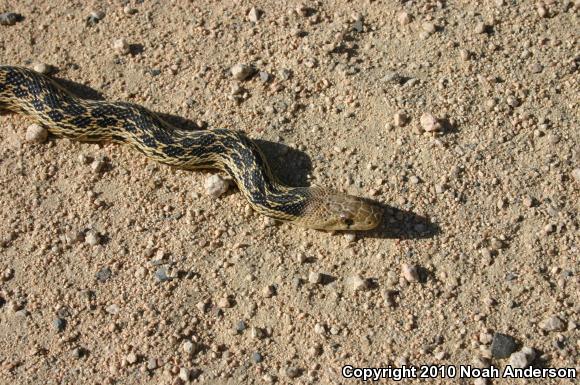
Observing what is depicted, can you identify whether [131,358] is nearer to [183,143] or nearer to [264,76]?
[183,143]

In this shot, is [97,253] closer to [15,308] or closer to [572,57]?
[15,308]

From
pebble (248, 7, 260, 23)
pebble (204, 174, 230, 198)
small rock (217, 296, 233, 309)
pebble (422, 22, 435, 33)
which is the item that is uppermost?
pebble (422, 22, 435, 33)

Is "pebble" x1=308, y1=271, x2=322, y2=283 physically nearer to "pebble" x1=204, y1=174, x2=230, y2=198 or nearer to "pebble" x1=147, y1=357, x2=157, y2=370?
"pebble" x1=204, y1=174, x2=230, y2=198

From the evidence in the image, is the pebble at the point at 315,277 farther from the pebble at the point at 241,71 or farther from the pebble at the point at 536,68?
the pebble at the point at 536,68

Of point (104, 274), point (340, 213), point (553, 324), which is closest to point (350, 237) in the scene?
point (340, 213)

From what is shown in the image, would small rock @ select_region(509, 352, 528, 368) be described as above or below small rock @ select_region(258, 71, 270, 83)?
below

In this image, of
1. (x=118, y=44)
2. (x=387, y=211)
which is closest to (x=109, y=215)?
(x=118, y=44)

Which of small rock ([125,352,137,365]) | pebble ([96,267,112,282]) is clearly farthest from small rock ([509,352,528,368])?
pebble ([96,267,112,282])
